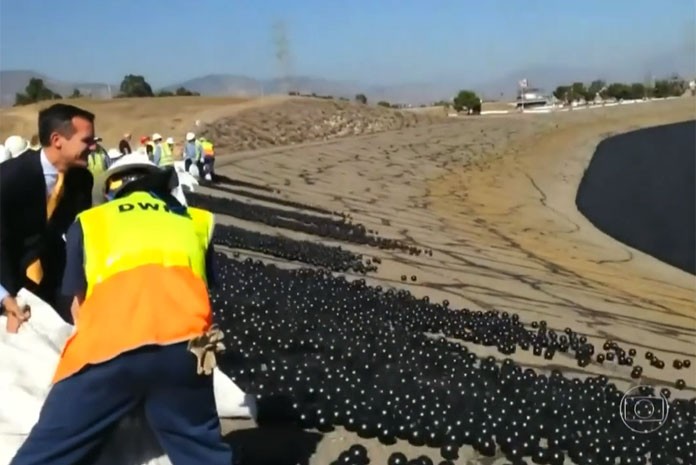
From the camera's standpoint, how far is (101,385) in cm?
369

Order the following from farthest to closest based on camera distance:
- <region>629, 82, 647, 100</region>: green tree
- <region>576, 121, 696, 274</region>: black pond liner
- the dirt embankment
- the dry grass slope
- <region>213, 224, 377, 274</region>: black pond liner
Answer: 1. <region>629, 82, 647, 100</region>: green tree
2. the dirt embankment
3. the dry grass slope
4. <region>576, 121, 696, 274</region>: black pond liner
5. <region>213, 224, 377, 274</region>: black pond liner

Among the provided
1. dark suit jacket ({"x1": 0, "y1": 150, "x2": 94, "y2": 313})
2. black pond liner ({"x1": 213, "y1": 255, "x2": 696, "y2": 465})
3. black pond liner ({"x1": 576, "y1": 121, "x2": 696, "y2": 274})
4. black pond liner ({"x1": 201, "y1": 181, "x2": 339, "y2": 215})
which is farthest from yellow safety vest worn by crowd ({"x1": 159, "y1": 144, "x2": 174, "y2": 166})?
dark suit jacket ({"x1": 0, "y1": 150, "x2": 94, "y2": 313})

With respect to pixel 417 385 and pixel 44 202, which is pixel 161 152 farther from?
pixel 44 202

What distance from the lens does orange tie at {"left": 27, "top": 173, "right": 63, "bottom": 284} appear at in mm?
4500

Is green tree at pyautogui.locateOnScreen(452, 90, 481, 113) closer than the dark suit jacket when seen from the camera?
No

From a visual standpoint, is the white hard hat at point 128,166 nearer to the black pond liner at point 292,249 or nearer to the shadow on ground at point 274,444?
the shadow on ground at point 274,444

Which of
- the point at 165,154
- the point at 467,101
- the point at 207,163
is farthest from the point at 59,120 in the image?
the point at 467,101

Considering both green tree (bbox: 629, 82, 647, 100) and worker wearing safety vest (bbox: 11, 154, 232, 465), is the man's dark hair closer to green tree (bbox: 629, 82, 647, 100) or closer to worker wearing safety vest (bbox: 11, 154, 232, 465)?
worker wearing safety vest (bbox: 11, 154, 232, 465)

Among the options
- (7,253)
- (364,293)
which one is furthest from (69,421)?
(364,293)

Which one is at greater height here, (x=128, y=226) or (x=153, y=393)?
(x=128, y=226)

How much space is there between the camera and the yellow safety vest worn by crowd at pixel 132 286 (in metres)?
3.68

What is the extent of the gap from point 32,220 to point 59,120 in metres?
0.59

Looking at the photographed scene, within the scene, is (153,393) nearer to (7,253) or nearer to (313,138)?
(7,253)

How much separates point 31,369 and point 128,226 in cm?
208
